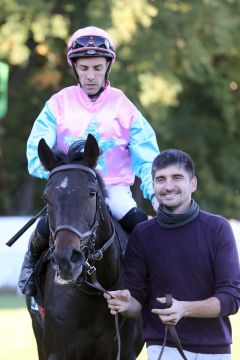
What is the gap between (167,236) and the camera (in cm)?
517

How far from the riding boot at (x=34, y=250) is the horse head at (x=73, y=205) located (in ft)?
2.18

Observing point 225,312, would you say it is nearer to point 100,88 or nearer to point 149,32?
point 100,88

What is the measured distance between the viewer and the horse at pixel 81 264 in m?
4.95

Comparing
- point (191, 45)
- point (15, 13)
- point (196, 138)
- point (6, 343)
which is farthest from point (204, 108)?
point (6, 343)

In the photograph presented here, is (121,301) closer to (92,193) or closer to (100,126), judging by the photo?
(92,193)

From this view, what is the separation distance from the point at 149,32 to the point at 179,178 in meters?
17.8

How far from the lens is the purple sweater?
499cm

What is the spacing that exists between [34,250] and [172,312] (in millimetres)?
1754

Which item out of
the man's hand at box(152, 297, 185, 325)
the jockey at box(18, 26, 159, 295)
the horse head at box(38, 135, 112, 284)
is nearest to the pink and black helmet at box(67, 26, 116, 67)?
the jockey at box(18, 26, 159, 295)

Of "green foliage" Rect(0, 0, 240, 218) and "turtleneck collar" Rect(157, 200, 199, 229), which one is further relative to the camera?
"green foliage" Rect(0, 0, 240, 218)

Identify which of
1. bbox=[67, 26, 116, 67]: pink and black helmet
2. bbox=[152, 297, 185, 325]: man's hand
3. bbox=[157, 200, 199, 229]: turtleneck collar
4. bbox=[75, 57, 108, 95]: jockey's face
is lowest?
bbox=[152, 297, 185, 325]: man's hand

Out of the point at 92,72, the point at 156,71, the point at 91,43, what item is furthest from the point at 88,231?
the point at 156,71

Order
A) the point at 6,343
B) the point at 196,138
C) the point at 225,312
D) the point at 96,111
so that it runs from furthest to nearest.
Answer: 1. the point at 196,138
2. the point at 6,343
3. the point at 96,111
4. the point at 225,312

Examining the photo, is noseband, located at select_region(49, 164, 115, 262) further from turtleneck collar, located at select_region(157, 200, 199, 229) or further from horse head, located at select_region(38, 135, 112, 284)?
turtleneck collar, located at select_region(157, 200, 199, 229)
